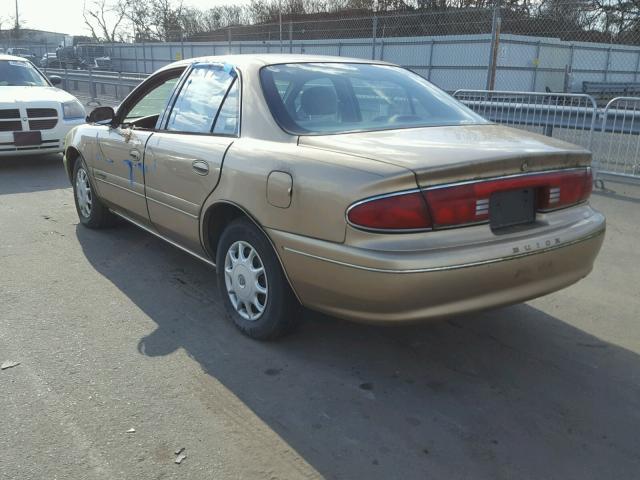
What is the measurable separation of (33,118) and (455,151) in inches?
306

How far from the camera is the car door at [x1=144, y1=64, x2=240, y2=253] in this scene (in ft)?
11.9

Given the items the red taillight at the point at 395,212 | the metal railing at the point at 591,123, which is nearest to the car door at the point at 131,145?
the red taillight at the point at 395,212

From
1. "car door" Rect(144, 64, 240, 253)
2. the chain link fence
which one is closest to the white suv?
"car door" Rect(144, 64, 240, 253)

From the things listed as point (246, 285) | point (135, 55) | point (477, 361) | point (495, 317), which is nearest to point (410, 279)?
point (477, 361)

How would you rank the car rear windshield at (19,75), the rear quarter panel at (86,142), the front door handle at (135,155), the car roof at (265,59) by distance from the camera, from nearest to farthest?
the car roof at (265,59) → the front door handle at (135,155) → the rear quarter panel at (86,142) → the car rear windshield at (19,75)

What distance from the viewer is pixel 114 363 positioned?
3.29 metres

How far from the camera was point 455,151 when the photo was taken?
9.39ft

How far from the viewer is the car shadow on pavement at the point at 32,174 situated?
7.87 meters

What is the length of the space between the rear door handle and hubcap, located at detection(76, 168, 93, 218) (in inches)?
93.1

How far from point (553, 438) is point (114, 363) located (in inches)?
90.0

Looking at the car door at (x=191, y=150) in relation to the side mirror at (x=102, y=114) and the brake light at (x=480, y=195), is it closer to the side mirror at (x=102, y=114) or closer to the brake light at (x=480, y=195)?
the side mirror at (x=102, y=114)

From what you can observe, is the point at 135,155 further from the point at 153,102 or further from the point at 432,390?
the point at 432,390

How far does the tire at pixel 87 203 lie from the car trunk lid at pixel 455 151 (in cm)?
319

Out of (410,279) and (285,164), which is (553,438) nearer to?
(410,279)
